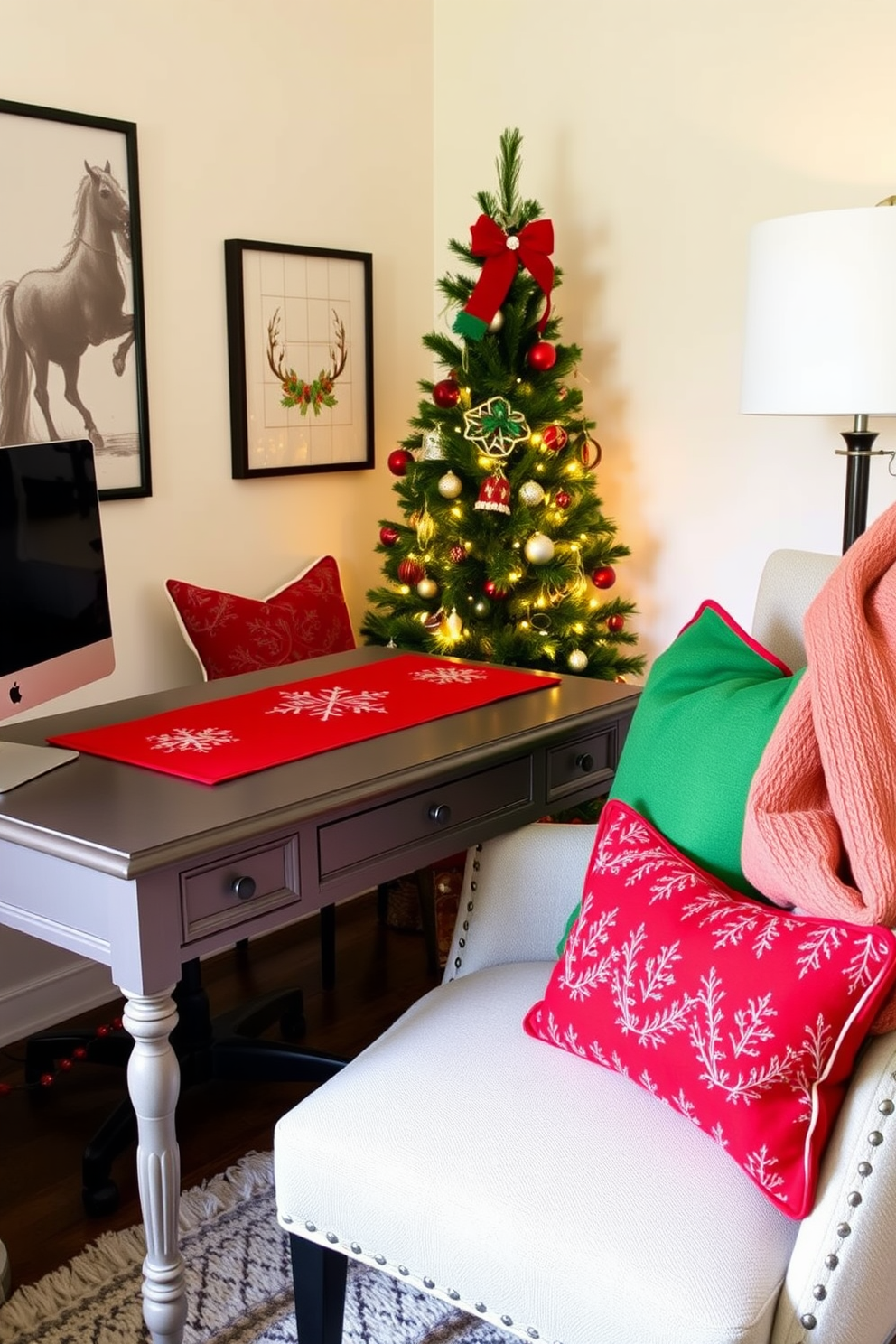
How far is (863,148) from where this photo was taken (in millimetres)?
2598

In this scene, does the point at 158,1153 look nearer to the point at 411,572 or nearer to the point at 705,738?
the point at 705,738

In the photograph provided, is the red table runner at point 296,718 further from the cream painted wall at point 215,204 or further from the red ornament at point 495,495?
the cream painted wall at point 215,204

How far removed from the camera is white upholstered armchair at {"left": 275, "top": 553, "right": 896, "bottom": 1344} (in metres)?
1.25

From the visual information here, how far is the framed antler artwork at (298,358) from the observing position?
2.83 meters

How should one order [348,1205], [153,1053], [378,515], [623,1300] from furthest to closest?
[378,515]
[153,1053]
[348,1205]
[623,1300]

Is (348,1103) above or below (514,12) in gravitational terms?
below

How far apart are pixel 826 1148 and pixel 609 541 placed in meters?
1.77

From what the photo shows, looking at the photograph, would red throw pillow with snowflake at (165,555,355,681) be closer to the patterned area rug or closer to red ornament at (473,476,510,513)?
red ornament at (473,476,510,513)

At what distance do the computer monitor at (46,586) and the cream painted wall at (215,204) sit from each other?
2.38ft

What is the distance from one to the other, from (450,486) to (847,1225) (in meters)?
1.82

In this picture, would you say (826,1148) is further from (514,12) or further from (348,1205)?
(514,12)

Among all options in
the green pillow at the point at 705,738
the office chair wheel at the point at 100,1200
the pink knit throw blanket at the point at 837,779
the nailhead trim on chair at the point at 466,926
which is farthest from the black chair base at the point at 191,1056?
the pink knit throw blanket at the point at 837,779

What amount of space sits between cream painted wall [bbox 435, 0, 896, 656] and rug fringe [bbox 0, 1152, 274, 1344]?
5.13 feet

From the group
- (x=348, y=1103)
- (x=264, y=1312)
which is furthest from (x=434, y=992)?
(x=264, y=1312)
